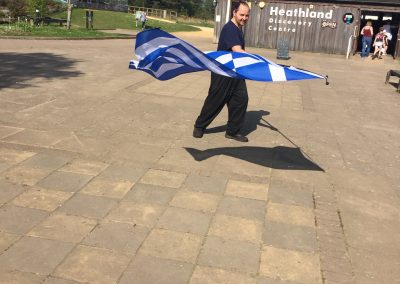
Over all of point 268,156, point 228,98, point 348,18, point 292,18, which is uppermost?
point 348,18

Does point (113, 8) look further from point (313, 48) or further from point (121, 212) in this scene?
point (121, 212)

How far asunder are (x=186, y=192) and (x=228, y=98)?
210 centimetres

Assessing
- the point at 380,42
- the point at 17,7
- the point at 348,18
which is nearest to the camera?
the point at 380,42

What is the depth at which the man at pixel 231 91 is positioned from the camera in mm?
5699

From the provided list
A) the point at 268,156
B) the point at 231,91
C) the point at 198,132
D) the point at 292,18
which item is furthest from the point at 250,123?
the point at 292,18

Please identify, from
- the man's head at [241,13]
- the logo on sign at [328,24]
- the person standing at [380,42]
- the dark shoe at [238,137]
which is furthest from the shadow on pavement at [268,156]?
the logo on sign at [328,24]

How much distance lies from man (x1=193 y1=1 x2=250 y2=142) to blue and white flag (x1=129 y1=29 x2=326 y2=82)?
0.47 metres

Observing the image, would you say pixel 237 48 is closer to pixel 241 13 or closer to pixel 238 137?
pixel 241 13

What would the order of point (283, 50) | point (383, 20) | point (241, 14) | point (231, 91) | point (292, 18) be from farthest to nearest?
point (383, 20) < point (292, 18) < point (283, 50) < point (231, 91) < point (241, 14)

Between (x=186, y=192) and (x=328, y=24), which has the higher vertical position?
(x=328, y=24)

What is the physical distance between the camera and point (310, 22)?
22125mm

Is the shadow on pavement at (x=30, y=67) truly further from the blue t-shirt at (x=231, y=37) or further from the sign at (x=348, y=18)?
the sign at (x=348, y=18)

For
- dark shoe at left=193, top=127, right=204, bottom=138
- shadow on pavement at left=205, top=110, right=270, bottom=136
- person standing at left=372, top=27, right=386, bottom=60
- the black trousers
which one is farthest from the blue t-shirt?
person standing at left=372, top=27, right=386, bottom=60

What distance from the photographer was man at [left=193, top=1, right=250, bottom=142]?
5699 millimetres
